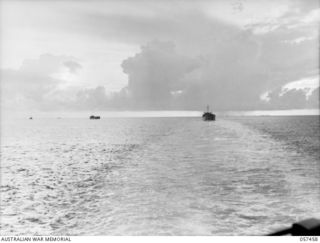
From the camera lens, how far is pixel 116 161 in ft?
112

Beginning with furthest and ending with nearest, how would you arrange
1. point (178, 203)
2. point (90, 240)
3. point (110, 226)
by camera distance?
1. point (178, 203)
2. point (110, 226)
3. point (90, 240)

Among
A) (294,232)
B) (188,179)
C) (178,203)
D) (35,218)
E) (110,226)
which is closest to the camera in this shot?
(294,232)

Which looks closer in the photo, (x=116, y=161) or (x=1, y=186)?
(x=1, y=186)

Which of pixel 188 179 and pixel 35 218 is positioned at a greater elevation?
pixel 188 179

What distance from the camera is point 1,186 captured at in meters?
22.3

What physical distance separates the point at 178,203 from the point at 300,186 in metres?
9.02

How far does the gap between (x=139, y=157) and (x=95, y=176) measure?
11234 millimetres

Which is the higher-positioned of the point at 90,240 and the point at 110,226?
the point at 90,240

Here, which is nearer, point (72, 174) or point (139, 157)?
point (72, 174)

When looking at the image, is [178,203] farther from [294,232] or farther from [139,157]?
[139,157]

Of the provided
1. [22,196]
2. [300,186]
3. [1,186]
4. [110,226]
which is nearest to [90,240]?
[110,226]

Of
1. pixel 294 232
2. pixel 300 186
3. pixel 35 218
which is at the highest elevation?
pixel 294 232

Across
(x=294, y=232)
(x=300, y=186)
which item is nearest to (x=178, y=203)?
(x=300, y=186)

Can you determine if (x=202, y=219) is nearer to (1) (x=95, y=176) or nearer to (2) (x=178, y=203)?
(2) (x=178, y=203)
